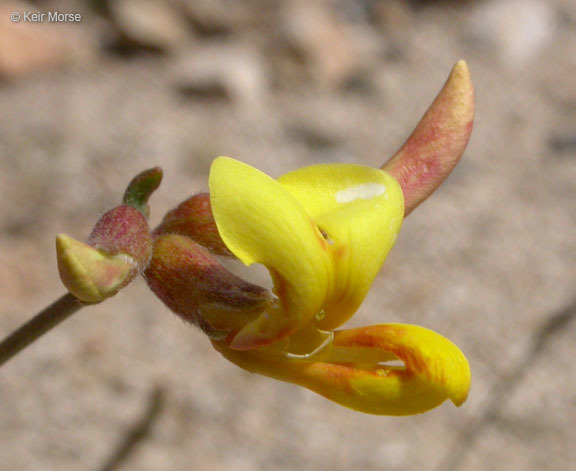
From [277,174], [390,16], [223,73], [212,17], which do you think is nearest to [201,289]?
[277,174]

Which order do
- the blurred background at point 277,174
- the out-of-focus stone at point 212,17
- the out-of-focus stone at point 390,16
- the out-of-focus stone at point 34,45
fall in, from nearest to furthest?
the blurred background at point 277,174 → the out-of-focus stone at point 34,45 → the out-of-focus stone at point 212,17 → the out-of-focus stone at point 390,16

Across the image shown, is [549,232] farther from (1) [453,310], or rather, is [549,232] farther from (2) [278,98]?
(2) [278,98]

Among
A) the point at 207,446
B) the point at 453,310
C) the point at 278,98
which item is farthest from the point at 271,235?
the point at 278,98

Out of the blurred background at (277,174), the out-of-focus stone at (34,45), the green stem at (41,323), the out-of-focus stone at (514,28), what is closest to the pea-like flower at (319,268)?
the green stem at (41,323)

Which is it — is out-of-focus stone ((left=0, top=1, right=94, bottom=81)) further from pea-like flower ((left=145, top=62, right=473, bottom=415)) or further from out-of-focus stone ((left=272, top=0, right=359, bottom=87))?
pea-like flower ((left=145, top=62, right=473, bottom=415))

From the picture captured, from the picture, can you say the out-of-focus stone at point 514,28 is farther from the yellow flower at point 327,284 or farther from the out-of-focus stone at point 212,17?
the yellow flower at point 327,284

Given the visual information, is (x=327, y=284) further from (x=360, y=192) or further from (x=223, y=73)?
(x=223, y=73)
